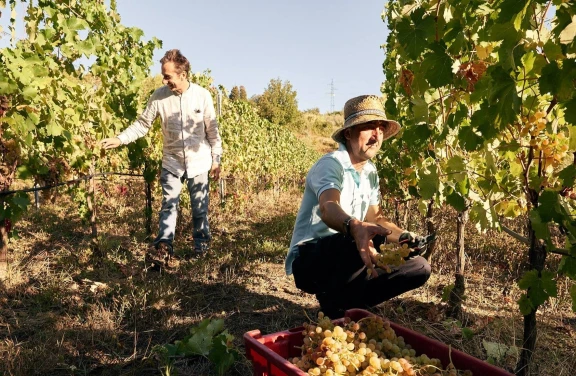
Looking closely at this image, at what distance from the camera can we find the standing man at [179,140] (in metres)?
4.38

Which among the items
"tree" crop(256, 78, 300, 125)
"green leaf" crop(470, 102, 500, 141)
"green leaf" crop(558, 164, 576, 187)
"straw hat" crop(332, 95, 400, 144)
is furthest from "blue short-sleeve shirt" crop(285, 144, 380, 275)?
"tree" crop(256, 78, 300, 125)

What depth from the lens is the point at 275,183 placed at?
12258 millimetres

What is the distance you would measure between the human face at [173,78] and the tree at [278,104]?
3343cm

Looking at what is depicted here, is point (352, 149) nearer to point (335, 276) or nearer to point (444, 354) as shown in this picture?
point (335, 276)

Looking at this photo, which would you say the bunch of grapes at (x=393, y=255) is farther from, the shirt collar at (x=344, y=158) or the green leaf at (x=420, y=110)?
the shirt collar at (x=344, y=158)

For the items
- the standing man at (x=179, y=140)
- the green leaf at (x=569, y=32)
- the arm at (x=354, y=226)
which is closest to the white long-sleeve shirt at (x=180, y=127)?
the standing man at (x=179, y=140)

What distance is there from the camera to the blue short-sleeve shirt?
7.92 ft

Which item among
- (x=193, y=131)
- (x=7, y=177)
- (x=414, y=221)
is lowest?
(x=414, y=221)

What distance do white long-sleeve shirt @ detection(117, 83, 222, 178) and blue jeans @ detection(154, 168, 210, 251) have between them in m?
0.09

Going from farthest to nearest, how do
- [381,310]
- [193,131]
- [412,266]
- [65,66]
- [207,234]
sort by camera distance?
[207,234]
[193,131]
[65,66]
[381,310]
[412,266]

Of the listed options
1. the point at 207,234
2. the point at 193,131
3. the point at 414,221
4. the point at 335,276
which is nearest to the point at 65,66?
the point at 193,131

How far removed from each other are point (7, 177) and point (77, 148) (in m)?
0.96

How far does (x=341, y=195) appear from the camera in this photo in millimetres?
2543

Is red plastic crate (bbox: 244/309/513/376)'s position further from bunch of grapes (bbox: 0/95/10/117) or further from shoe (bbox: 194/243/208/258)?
shoe (bbox: 194/243/208/258)
